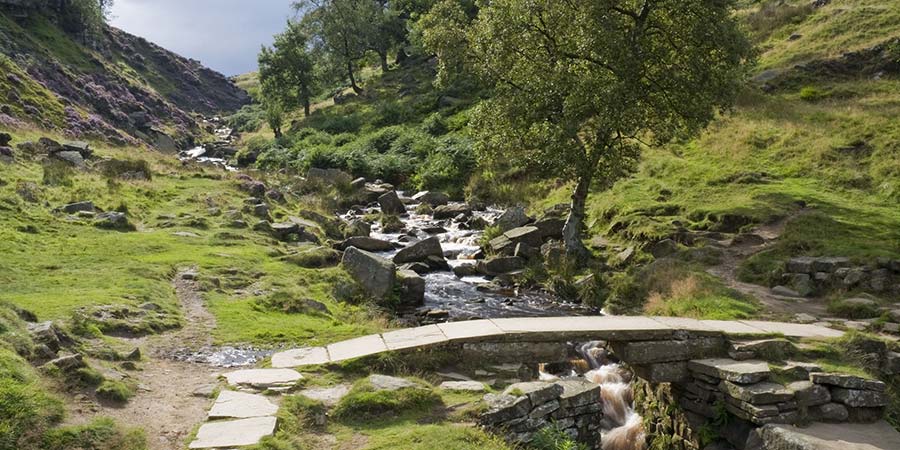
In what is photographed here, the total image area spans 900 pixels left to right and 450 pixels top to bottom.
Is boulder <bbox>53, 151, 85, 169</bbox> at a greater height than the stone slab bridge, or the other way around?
boulder <bbox>53, 151, 85, 169</bbox>

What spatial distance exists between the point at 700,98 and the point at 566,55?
15.2 ft

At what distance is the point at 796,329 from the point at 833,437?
141 inches

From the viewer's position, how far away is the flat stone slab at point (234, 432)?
6.80m

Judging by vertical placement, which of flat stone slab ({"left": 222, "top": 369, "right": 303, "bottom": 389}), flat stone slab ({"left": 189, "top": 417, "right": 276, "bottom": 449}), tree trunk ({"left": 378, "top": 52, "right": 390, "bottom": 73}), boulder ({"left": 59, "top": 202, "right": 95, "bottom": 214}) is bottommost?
flat stone slab ({"left": 222, "top": 369, "right": 303, "bottom": 389})

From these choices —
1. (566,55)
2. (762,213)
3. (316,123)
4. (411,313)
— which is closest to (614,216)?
(762,213)

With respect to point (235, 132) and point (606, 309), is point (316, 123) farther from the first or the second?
point (606, 309)

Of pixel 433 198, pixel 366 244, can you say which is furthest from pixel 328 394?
pixel 433 198

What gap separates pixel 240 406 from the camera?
26.1ft

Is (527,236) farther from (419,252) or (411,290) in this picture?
(411,290)

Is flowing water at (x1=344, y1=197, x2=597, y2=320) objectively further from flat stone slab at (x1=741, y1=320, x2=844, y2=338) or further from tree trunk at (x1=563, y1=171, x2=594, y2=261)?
flat stone slab at (x1=741, y1=320, x2=844, y2=338)

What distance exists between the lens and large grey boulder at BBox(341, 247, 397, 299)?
666 inches

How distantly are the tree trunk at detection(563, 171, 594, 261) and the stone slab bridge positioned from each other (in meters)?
8.72

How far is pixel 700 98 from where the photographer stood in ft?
65.0

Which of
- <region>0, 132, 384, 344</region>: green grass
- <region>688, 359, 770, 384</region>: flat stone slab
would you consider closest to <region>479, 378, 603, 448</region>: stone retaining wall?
<region>688, 359, 770, 384</region>: flat stone slab
